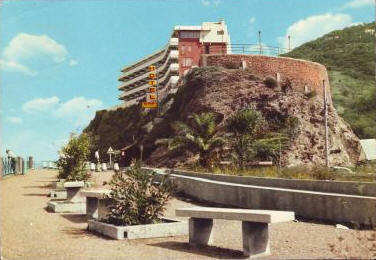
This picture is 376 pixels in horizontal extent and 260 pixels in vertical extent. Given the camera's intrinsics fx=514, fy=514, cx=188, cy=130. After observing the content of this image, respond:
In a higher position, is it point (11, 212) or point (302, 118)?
point (302, 118)

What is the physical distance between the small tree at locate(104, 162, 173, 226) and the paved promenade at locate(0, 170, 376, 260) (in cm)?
59

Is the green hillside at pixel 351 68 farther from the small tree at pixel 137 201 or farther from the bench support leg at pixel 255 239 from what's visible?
the bench support leg at pixel 255 239

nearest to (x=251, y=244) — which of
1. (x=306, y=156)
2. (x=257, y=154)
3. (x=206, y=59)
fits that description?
(x=257, y=154)

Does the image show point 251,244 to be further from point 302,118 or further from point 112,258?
point 302,118

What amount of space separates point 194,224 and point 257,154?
80.9 ft

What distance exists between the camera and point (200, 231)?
809 cm

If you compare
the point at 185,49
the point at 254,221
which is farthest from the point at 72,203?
the point at 185,49

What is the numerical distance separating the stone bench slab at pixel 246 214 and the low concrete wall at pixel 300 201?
208 centimetres

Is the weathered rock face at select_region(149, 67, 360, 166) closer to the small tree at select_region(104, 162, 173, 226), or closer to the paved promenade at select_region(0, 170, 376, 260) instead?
the paved promenade at select_region(0, 170, 376, 260)

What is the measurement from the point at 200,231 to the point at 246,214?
1341 mm

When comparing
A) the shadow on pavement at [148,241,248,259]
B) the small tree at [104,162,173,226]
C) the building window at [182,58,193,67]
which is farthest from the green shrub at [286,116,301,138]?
the building window at [182,58,193,67]

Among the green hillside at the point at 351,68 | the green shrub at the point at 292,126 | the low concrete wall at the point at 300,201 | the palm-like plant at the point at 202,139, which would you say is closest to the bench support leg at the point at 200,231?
Result: the low concrete wall at the point at 300,201

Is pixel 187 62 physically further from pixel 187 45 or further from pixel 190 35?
pixel 190 35

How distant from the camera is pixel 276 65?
4212 cm
